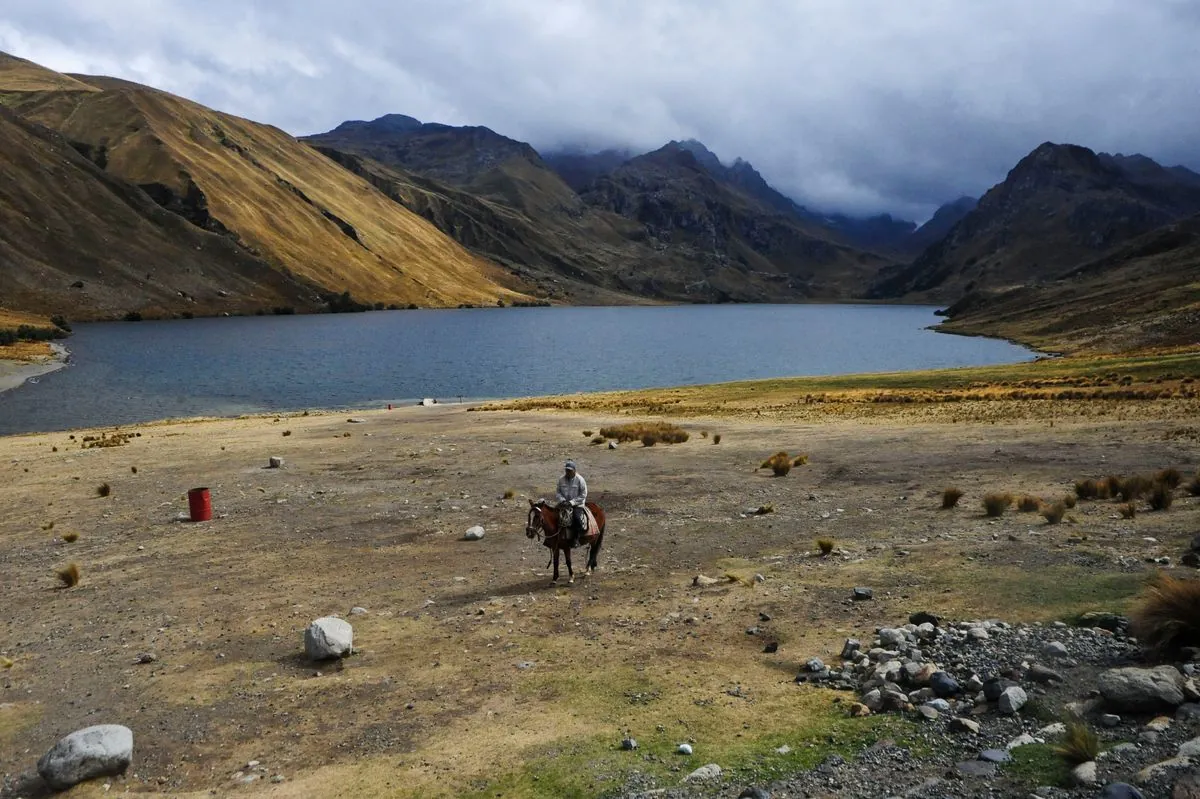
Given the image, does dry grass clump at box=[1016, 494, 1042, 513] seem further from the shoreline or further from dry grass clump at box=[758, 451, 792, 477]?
the shoreline

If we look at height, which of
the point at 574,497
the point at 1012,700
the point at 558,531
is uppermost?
the point at 574,497

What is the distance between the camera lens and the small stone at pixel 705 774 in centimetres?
859

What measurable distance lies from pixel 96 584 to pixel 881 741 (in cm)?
1638

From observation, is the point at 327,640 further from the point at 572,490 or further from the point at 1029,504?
the point at 1029,504

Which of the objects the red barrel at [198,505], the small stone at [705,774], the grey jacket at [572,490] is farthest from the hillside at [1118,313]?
the small stone at [705,774]

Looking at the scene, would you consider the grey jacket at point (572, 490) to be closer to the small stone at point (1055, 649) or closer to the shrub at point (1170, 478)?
the small stone at point (1055, 649)

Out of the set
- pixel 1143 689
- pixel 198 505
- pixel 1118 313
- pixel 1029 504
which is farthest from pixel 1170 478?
pixel 1118 313

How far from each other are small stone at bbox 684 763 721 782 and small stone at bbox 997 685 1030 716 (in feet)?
10.9

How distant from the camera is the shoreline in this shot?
81562mm

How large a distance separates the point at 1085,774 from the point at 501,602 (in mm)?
10182

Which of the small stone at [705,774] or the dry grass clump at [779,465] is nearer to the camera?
the small stone at [705,774]

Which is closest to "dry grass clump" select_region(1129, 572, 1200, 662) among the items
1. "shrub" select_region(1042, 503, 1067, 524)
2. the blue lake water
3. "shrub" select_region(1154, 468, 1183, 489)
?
"shrub" select_region(1042, 503, 1067, 524)

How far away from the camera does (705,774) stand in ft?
28.3

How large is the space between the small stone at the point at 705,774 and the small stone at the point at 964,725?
2633 millimetres
